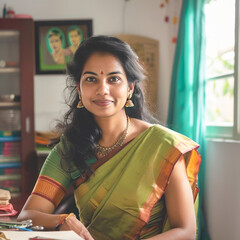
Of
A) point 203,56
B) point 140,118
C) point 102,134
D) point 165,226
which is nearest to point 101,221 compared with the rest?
point 165,226

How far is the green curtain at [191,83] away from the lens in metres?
2.61

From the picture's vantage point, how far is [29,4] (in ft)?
11.5

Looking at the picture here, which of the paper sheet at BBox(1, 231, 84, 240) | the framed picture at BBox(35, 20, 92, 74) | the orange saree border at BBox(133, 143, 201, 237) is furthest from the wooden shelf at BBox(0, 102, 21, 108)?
the paper sheet at BBox(1, 231, 84, 240)

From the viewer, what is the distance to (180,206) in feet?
4.13

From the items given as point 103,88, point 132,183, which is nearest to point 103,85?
point 103,88

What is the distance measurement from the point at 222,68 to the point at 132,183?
152cm

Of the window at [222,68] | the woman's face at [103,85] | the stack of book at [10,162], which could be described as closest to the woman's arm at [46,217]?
the woman's face at [103,85]

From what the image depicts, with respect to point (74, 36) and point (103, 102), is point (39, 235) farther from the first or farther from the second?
point (74, 36)

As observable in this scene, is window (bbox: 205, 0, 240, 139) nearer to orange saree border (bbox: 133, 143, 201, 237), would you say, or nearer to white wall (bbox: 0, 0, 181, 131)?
white wall (bbox: 0, 0, 181, 131)

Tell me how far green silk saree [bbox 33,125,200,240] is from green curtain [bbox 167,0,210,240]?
4.03ft

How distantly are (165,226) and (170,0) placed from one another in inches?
101

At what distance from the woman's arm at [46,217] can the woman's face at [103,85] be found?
1.21ft

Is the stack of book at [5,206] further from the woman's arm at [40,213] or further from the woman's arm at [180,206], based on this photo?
the woman's arm at [180,206]

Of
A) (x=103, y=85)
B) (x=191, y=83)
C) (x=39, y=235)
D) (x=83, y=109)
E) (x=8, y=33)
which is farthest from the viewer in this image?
(x=8, y=33)
